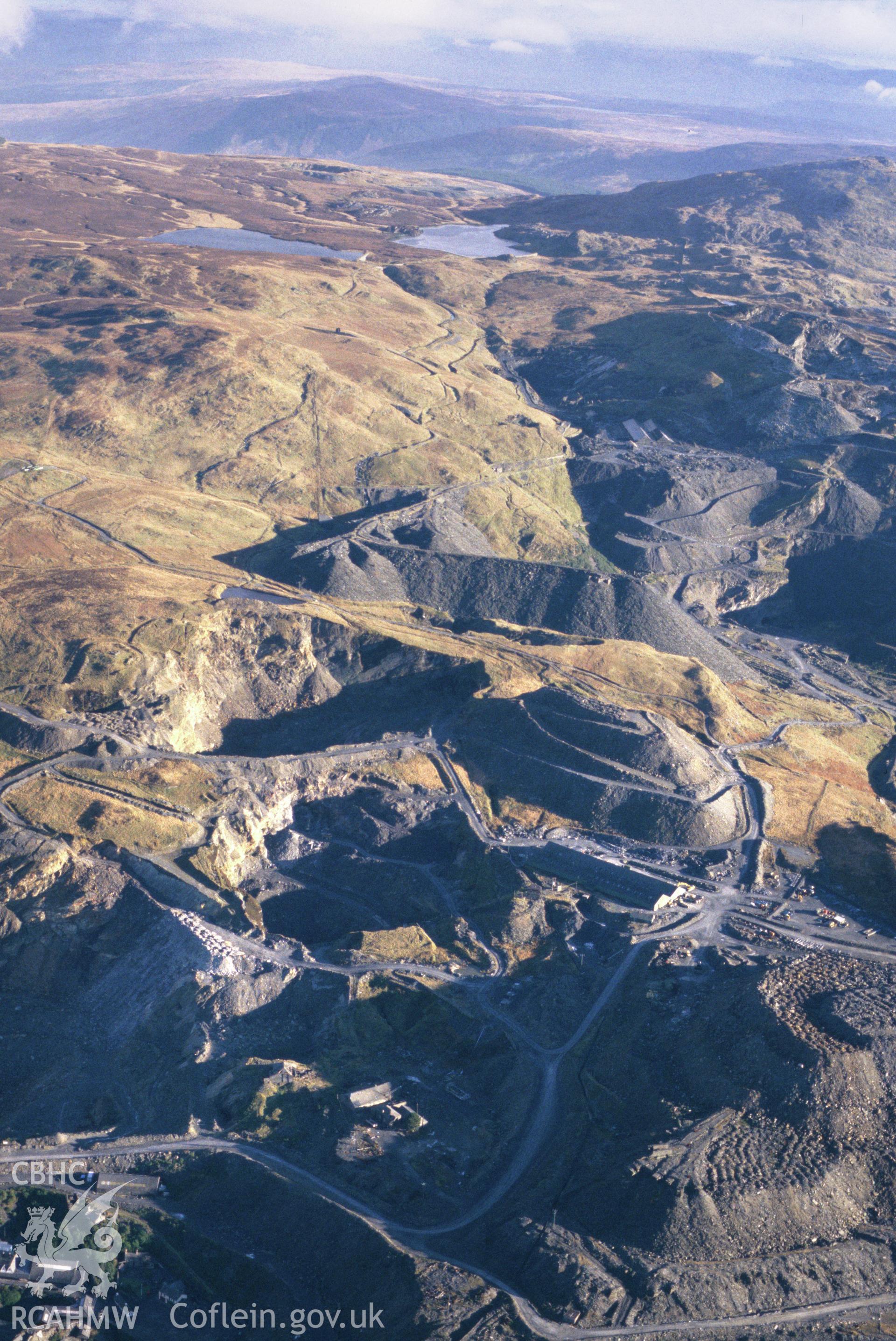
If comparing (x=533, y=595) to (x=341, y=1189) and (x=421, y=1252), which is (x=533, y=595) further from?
(x=421, y=1252)

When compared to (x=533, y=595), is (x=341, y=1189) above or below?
below

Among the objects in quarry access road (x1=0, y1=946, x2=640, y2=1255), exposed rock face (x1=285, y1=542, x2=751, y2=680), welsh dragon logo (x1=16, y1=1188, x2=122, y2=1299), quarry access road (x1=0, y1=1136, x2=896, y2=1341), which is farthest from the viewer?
exposed rock face (x1=285, y1=542, x2=751, y2=680)

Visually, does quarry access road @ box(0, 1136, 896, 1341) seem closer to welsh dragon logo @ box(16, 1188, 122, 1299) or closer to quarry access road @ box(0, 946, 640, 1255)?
quarry access road @ box(0, 946, 640, 1255)

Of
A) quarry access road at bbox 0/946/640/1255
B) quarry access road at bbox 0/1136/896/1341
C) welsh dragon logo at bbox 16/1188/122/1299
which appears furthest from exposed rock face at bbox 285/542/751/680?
welsh dragon logo at bbox 16/1188/122/1299

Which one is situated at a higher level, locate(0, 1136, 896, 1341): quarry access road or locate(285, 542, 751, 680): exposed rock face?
locate(285, 542, 751, 680): exposed rock face

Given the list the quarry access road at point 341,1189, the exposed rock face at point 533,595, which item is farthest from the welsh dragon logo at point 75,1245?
the exposed rock face at point 533,595

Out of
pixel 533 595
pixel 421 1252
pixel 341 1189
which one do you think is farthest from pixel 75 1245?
→ pixel 533 595

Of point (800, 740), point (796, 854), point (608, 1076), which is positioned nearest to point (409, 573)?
point (800, 740)

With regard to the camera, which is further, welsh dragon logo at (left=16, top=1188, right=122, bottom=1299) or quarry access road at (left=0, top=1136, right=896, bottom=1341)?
welsh dragon logo at (left=16, top=1188, right=122, bottom=1299)

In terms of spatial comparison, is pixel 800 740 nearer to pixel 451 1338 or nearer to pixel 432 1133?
pixel 432 1133
